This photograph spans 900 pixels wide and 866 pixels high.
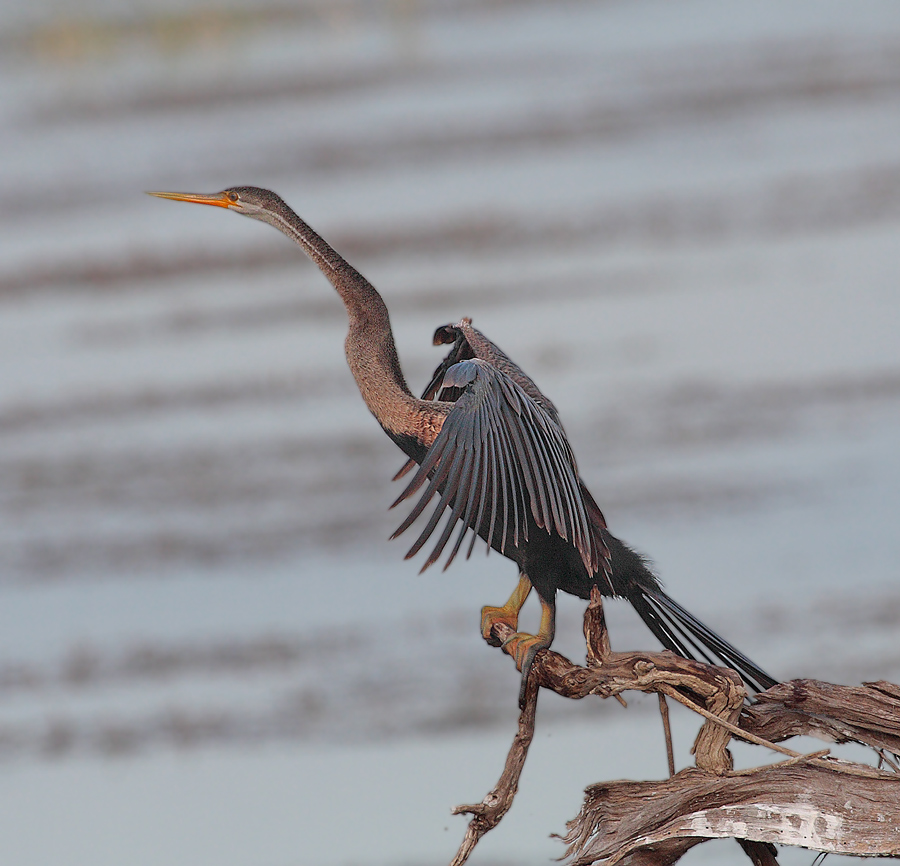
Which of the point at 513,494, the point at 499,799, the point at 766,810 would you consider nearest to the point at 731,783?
the point at 766,810

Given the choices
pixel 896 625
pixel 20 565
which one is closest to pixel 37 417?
pixel 20 565

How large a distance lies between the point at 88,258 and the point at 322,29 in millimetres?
6038

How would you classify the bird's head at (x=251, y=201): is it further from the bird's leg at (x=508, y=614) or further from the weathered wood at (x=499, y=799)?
the weathered wood at (x=499, y=799)

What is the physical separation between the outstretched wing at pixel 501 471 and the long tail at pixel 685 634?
0.20 m

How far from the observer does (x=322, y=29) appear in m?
15.6

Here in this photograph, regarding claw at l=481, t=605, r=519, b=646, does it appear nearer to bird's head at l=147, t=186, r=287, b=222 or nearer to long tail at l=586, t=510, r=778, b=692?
long tail at l=586, t=510, r=778, b=692

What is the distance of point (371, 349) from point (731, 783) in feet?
4.91

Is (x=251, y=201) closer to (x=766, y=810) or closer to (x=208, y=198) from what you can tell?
(x=208, y=198)

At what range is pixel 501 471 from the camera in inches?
138

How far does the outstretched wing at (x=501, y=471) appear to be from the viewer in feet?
11.3

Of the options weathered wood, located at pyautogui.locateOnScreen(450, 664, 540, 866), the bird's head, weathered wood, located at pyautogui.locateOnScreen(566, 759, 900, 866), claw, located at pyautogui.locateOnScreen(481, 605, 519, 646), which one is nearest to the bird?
claw, located at pyautogui.locateOnScreen(481, 605, 519, 646)

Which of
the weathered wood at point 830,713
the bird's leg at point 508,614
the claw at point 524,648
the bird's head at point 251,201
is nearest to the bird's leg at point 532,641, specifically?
the claw at point 524,648

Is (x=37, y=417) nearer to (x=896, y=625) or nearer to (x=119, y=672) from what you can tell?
(x=119, y=672)

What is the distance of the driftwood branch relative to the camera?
314 cm
